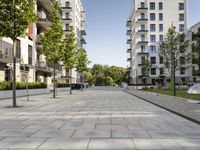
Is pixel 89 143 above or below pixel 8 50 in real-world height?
below

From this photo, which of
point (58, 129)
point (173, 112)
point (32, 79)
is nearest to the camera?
point (58, 129)

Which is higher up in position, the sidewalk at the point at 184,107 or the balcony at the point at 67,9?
the balcony at the point at 67,9

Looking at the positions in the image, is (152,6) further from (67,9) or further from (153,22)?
(67,9)

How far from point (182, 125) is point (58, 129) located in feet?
13.5

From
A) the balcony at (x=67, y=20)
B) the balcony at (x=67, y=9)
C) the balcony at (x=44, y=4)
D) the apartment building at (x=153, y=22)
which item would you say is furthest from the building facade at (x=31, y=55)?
the apartment building at (x=153, y=22)

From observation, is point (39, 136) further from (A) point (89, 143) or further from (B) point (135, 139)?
(B) point (135, 139)

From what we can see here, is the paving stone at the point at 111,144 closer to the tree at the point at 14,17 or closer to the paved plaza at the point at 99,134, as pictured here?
the paved plaza at the point at 99,134

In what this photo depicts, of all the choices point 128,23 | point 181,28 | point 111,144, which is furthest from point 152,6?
point 111,144

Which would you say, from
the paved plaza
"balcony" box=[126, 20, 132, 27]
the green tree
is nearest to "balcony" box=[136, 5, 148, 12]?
"balcony" box=[126, 20, 132, 27]

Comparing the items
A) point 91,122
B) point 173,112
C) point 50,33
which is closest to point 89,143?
point 91,122

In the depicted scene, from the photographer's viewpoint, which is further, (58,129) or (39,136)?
(58,129)

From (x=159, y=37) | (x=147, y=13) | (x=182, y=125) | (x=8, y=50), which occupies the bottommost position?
(x=182, y=125)

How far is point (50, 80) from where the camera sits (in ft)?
197

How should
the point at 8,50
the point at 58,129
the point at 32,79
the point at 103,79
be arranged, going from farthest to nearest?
the point at 103,79 → the point at 32,79 → the point at 8,50 → the point at 58,129
